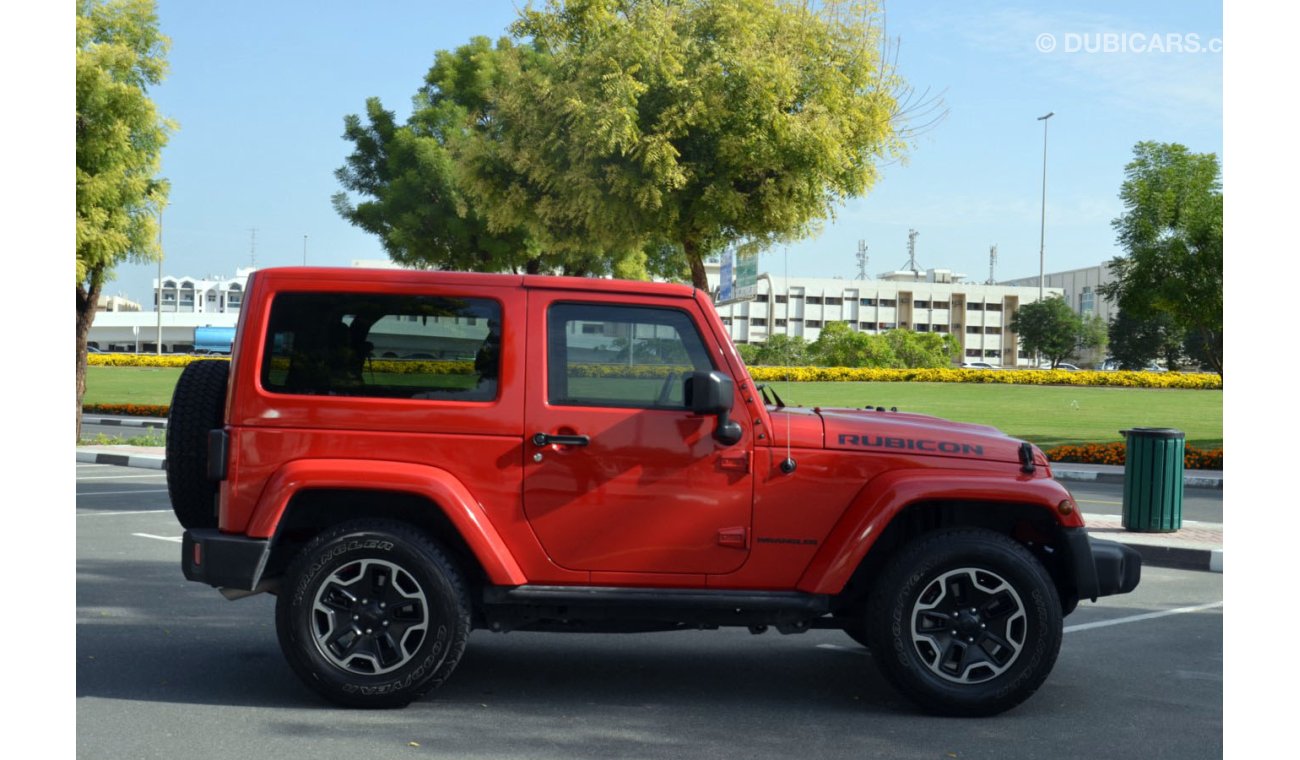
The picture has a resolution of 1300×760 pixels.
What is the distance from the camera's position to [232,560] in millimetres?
5332

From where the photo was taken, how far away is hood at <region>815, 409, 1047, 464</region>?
219 inches

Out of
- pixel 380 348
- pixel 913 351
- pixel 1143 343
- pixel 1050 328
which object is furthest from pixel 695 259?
pixel 1050 328

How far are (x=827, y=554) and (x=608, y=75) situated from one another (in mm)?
11968

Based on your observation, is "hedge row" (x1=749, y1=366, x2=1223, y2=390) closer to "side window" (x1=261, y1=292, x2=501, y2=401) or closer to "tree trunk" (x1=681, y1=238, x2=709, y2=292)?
"tree trunk" (x1=681, y1=238, x2=709, y2=292)

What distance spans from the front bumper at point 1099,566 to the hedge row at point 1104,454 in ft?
51.8

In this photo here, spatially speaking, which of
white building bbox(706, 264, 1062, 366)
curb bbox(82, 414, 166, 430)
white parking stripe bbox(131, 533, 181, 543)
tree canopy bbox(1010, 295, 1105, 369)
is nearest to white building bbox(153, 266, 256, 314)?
white building bbox(706, 264, 1062, 366)

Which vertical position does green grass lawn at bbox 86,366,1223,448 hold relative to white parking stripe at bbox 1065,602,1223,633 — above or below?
above

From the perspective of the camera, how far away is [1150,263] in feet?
65.6

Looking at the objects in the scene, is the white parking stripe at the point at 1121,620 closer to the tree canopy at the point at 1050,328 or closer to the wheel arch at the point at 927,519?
the wheel arch at the point at 927,519

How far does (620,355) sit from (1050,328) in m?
91.2

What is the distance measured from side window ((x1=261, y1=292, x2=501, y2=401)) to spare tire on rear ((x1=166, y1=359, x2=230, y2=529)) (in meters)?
0.39

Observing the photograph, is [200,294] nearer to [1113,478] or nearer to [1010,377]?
[1010,377]

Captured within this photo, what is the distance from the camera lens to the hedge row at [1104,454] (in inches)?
804

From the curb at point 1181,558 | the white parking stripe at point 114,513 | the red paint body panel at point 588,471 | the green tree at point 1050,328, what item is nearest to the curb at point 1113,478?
the curb at point 1181,558
